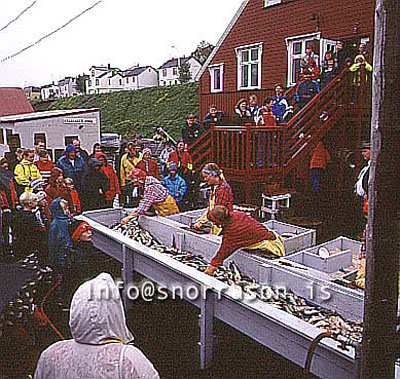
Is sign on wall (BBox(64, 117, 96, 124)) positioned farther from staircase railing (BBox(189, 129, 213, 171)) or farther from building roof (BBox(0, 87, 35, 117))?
staircase railing (BBox(189, 129, 213, 171))

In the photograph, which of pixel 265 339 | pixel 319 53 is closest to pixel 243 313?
pixel 265 339

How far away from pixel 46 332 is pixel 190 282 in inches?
40.5

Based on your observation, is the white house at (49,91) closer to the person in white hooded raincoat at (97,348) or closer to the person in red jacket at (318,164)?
the person in white hooded raincoat at (97,348)

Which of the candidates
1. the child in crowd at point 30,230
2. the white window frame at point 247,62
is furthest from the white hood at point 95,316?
the white window frame at point 247,62

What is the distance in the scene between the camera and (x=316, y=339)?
233 cm

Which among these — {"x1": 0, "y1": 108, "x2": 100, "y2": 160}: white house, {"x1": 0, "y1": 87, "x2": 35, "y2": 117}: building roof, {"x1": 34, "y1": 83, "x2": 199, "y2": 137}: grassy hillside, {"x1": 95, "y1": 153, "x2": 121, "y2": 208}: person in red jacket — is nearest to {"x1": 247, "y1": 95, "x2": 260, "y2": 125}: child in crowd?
{"x1": 34, "y1": 83, "x2": 199, "y2": 137}: grassy hillside

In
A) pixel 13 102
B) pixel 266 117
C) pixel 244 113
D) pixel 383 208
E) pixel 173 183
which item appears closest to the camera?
pixel 383 208

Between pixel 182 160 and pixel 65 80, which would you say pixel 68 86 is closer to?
pixel 65 80

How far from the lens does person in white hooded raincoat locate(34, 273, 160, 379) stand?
4.87ft

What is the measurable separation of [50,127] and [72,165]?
3.59ft

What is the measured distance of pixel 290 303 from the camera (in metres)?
3.25

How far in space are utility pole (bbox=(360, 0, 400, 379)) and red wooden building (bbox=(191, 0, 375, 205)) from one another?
14.3 ft

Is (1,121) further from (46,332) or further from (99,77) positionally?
(46,332)

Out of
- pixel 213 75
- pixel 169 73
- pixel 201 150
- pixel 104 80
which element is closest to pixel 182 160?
pixel 201 150
